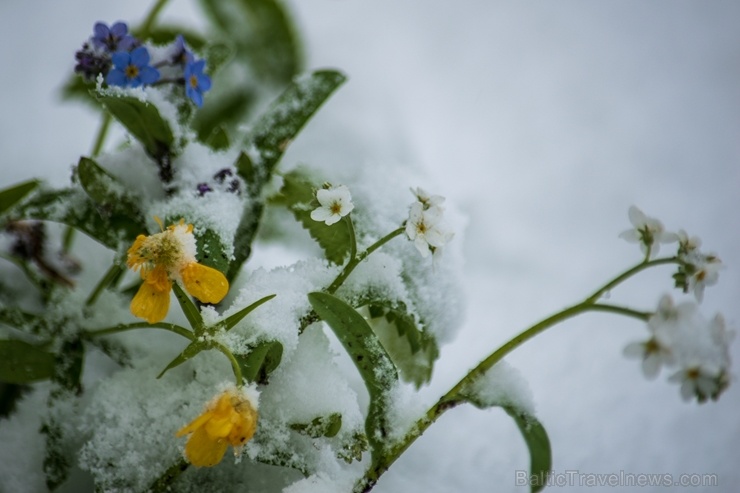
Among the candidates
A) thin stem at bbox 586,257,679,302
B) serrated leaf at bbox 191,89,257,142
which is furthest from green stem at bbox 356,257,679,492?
serrated leaf at bbox 191,89,257,142

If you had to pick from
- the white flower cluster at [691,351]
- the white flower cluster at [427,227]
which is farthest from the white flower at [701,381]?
the white flower cluster at [427,227]

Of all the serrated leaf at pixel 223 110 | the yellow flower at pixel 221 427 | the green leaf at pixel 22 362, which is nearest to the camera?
the yellow flower at pixel 221 427

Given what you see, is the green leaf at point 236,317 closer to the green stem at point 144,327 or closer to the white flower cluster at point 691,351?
the green stem at point 144,327

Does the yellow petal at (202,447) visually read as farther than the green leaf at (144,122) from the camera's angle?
No

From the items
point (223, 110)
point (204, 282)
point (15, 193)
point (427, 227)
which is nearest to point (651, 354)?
point (427, 227)

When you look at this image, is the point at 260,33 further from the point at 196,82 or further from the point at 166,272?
the point at 166,272

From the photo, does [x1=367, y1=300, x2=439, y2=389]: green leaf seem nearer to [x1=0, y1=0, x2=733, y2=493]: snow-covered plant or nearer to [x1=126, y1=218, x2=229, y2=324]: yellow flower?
[x1=0, y1=0, x2=733, y2=493]: snow-covered plant

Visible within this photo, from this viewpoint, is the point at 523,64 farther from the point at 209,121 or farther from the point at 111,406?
the point at 111,406
